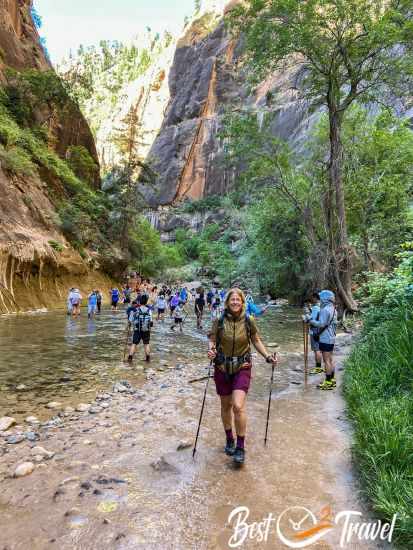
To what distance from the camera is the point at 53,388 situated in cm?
672

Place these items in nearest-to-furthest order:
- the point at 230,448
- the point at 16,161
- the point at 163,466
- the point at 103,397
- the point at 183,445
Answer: the point at 163,466 → the point at 230,448 → the point at 183,445 → the point at 103,397 → the point at 16,161

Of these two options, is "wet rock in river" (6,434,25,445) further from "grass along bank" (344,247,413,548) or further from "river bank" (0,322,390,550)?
"grass along bank" (344,247,413,548)

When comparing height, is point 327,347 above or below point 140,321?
below

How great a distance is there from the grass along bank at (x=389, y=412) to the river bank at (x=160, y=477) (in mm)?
256

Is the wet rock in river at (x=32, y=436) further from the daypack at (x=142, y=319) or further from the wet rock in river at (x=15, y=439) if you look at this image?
the daypack at (x=142, y=319)

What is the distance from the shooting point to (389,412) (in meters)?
4.20

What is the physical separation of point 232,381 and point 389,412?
5.93 feet

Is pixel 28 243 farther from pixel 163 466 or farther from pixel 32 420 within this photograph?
pixel 163 466

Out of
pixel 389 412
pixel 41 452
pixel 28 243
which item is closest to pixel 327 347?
pixel 389 412

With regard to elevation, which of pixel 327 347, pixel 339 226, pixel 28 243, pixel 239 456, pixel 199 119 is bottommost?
pixel 239 456

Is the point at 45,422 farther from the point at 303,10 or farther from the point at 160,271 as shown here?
the point at 160,271

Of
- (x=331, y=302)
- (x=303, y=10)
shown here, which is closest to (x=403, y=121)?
(x=303, y=10)

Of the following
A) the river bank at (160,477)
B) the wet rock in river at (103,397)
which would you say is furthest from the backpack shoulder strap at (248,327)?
the wet rock in river at (103,397)

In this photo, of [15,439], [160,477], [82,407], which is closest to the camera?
[160,477]
